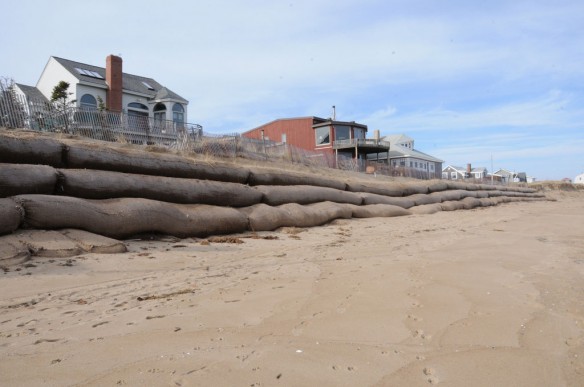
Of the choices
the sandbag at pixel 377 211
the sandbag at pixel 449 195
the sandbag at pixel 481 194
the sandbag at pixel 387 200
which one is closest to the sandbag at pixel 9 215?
the sandbag at pixel 377 211

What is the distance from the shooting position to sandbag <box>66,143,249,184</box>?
24.4 feet

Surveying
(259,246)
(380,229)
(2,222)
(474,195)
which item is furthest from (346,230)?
(474,195)

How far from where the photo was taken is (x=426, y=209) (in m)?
15.2

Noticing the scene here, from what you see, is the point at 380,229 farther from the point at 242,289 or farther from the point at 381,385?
the point at 381,385

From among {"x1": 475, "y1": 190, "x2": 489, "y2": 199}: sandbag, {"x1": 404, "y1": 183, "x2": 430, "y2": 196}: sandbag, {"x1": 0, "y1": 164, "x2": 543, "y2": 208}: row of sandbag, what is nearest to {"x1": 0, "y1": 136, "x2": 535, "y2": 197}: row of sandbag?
{"x1": 0, "y1": 164, "x2": 543, "y2": 208}: row of sandbag

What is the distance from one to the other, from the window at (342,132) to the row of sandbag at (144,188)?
73.5 feet

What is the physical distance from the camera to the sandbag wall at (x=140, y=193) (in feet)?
20.0

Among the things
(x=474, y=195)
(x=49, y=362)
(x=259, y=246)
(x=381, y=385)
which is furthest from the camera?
(x=474, y=195)

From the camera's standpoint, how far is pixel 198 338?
8.97 feet

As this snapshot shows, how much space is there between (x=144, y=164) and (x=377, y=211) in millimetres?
7113

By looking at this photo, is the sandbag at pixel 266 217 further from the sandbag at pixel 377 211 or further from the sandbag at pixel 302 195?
the sandbag at pixel 377 211

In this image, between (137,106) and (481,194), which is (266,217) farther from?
(137,106)

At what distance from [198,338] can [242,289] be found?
1338 mm

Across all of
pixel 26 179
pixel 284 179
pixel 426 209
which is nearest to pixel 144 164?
pixel 26 179
